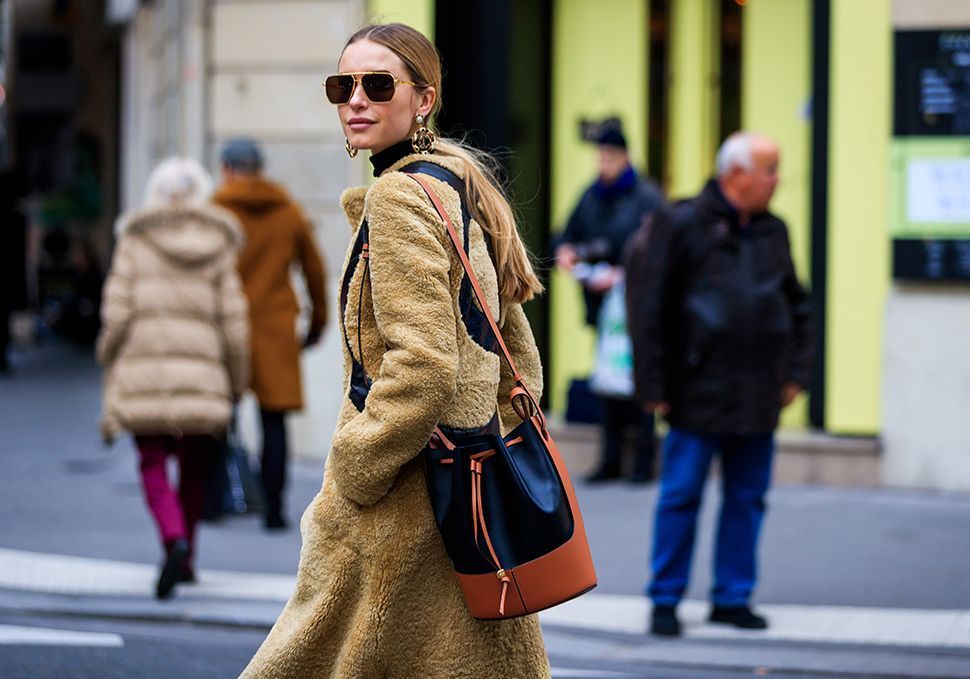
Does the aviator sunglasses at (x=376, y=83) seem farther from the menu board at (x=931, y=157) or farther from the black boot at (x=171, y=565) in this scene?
the menu board at (x=931, y=157)

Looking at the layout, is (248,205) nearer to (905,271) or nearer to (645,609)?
(645,609)

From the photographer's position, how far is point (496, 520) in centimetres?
355

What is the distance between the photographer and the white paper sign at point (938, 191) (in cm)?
991

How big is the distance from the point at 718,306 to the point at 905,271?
3598 mm

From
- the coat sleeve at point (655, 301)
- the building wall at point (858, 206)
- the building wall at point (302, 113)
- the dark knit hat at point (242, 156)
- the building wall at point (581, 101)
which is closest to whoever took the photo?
the coat sleeve at point (655, 301)

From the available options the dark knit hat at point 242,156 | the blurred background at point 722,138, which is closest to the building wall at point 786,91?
the blurred background at point 722,138

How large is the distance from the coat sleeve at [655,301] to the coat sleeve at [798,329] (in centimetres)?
44

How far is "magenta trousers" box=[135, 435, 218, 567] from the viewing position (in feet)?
24.2

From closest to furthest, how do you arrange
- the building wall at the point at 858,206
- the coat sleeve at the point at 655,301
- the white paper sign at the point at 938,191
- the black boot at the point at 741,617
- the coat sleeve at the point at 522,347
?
the coat sleeve at the point at 522,347
the coat sleeve at the point at 655,301
the black boot at the point at 741,617
the white paper sign at the point at 938,191
the building wall at the point at 858,206

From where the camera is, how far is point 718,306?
6773 millimetres

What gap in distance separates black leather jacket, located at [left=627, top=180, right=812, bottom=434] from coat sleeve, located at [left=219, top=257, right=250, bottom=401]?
5.92 feet

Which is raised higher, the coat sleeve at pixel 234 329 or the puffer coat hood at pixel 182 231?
the puffer coat hood at pixel 182 231

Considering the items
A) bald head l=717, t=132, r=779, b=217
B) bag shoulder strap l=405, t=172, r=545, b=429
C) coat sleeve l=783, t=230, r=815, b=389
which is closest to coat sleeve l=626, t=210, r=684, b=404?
bald head l=717, t=132, r=779, b=217

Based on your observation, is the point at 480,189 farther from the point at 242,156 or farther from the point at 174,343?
the point at 242,156
